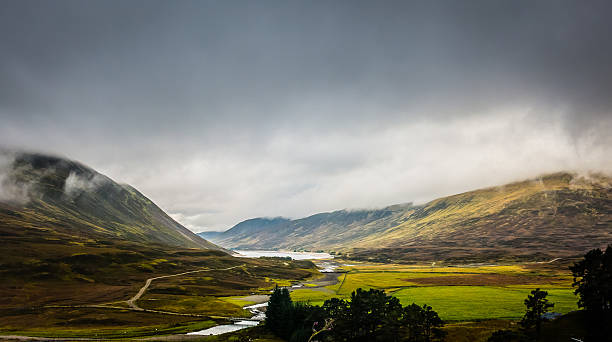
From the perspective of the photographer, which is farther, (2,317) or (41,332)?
(2,317)

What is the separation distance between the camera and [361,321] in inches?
2886

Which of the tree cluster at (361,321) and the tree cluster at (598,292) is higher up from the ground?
the tree cluster at (598,292)

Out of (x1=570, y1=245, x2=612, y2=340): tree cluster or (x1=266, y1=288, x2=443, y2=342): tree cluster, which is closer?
(x1=570, y1=245, x2=612, y2=340): tree cluster

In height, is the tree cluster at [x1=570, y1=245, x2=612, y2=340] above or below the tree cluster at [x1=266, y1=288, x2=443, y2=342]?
above

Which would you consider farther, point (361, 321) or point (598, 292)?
point (361, 321)

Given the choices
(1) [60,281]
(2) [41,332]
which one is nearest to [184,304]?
(2) [41,332]

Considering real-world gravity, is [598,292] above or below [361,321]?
above

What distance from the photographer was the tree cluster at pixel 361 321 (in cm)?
6644

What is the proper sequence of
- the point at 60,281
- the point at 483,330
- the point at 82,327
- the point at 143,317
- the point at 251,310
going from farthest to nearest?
the point at 60,281 → the point at 251,310 → the point at 143,317 → the point at 82,327 → the point at 483,330

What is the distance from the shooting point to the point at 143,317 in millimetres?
112000

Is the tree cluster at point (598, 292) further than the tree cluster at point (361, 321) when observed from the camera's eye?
No

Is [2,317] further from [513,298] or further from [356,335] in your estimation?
[513,298]

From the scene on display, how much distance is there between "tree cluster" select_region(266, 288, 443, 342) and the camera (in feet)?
218

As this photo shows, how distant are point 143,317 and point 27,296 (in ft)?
247
